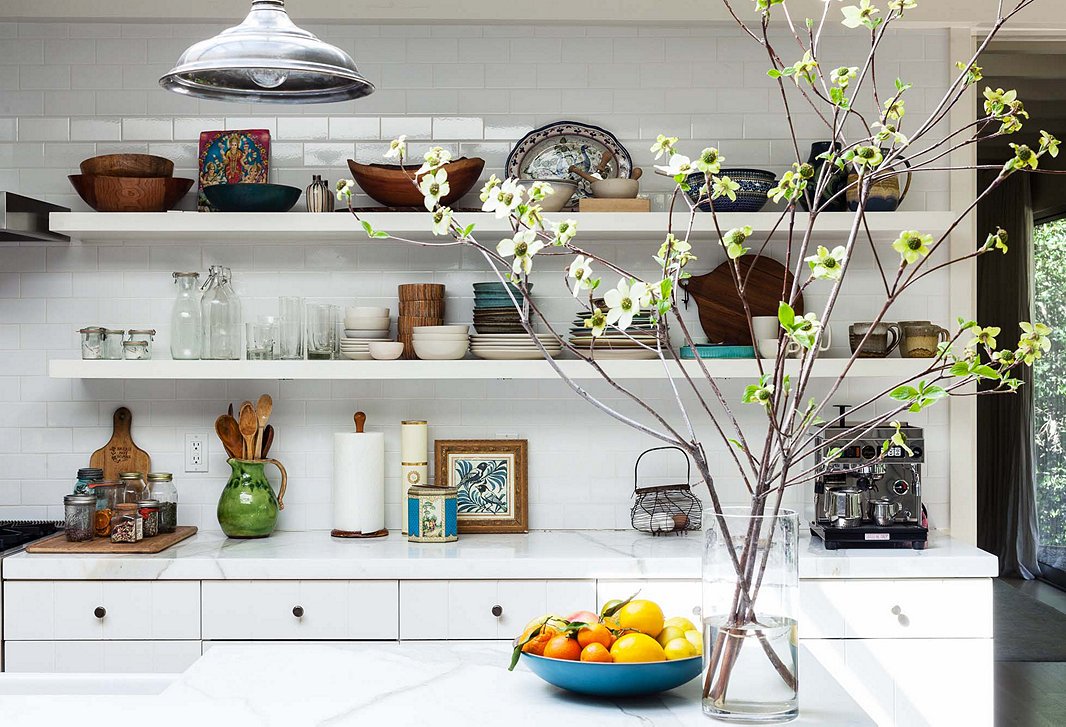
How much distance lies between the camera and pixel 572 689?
5.72ft

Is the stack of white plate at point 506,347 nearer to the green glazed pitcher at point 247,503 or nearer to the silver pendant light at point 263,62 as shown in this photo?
the green glazed pitcher at point 247,503

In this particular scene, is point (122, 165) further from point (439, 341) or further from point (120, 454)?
point (439, 341)

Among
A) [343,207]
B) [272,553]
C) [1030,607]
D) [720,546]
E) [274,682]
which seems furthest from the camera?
[1030,607]

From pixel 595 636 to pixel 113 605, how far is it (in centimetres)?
207

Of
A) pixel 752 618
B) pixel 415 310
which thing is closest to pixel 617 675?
pixel 752 618

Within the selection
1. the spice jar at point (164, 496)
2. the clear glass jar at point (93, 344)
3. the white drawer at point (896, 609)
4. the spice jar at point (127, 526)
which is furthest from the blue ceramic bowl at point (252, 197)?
the white drawer at point (896, 609)

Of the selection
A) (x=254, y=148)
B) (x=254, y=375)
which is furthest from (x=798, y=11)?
(x=254, y=375)

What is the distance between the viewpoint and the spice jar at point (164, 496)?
358 cm

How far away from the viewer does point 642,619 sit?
1.78 meters

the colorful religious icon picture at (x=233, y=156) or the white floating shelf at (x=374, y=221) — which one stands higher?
the colorful religious icon picture at (x=233, y=156)

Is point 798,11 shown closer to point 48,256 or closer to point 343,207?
point 343,207

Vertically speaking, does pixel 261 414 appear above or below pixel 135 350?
below

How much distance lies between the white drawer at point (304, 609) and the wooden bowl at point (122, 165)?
1448 millimetres

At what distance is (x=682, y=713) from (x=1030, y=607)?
5334mm
